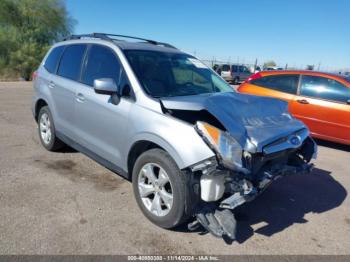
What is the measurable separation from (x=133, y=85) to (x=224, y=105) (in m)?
1.08

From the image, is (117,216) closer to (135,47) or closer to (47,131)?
(135,47)

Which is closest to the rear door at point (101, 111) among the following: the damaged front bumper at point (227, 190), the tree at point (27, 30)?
the damaged front bumper at point (227, 190)

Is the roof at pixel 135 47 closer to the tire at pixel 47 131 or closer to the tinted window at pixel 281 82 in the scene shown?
the tire at pixel 47 131

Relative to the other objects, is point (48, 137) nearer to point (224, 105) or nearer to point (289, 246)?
point (224, 105)

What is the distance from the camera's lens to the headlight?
2717mm

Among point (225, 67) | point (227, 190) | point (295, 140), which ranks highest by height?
point (295, 140)

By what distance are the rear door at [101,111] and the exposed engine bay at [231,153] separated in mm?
730

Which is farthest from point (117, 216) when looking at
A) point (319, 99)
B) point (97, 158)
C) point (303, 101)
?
point (319, 99)

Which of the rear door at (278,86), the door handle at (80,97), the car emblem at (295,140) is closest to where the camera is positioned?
the car emblem at (295,140)

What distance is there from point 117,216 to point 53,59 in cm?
323

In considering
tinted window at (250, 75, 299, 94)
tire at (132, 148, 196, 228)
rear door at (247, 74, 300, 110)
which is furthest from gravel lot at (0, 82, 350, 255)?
tinted window at (250, 75, 299, 94)

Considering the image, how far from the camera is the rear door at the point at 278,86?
288 inches

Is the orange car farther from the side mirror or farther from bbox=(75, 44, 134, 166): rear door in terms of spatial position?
the side mirror

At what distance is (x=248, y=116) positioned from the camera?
320 cm
